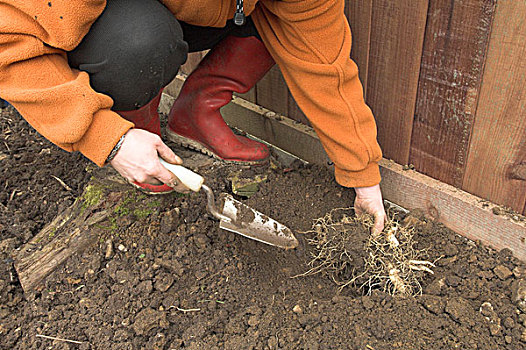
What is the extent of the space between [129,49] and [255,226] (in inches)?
24.5

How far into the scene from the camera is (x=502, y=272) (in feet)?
4.44

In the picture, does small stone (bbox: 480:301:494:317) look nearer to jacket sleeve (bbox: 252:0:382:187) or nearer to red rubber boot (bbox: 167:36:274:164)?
jacket sleeve (bbox: 252:0:382:187)

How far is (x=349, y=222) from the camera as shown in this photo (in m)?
1.49

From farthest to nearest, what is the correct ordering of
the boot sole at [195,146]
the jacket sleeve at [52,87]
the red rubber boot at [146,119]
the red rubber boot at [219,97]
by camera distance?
the boot sole at [195,146] → the red rubber boot at [219,97] → the red rubber boot at [146,119] → the jacket sleeve at [52,87]

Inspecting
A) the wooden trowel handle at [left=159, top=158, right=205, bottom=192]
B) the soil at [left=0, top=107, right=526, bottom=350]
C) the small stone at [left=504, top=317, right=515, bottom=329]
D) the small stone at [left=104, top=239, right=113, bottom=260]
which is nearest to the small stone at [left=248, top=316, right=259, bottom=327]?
the soil at [left=0, top=107, right=526, bottom=350]

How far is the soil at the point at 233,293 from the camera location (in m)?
1.22

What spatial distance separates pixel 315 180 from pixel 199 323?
27.3 inches

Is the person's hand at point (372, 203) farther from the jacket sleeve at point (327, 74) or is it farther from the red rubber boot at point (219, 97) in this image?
the red rubber boot at point (219, 97)

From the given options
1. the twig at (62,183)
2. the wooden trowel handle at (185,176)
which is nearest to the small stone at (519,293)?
the wooden trowel handle at (185,176)

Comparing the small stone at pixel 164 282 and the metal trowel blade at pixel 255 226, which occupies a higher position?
the metal trowel blade at pixel 255 226

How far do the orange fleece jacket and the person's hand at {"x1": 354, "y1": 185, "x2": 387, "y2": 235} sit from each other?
5 centimetres

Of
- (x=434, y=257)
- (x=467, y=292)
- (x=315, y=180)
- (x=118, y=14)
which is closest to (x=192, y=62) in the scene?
(x=315, y=180)

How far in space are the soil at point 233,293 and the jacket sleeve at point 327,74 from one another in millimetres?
264

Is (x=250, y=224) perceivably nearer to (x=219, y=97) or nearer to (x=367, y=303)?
(x=367, y=303)
